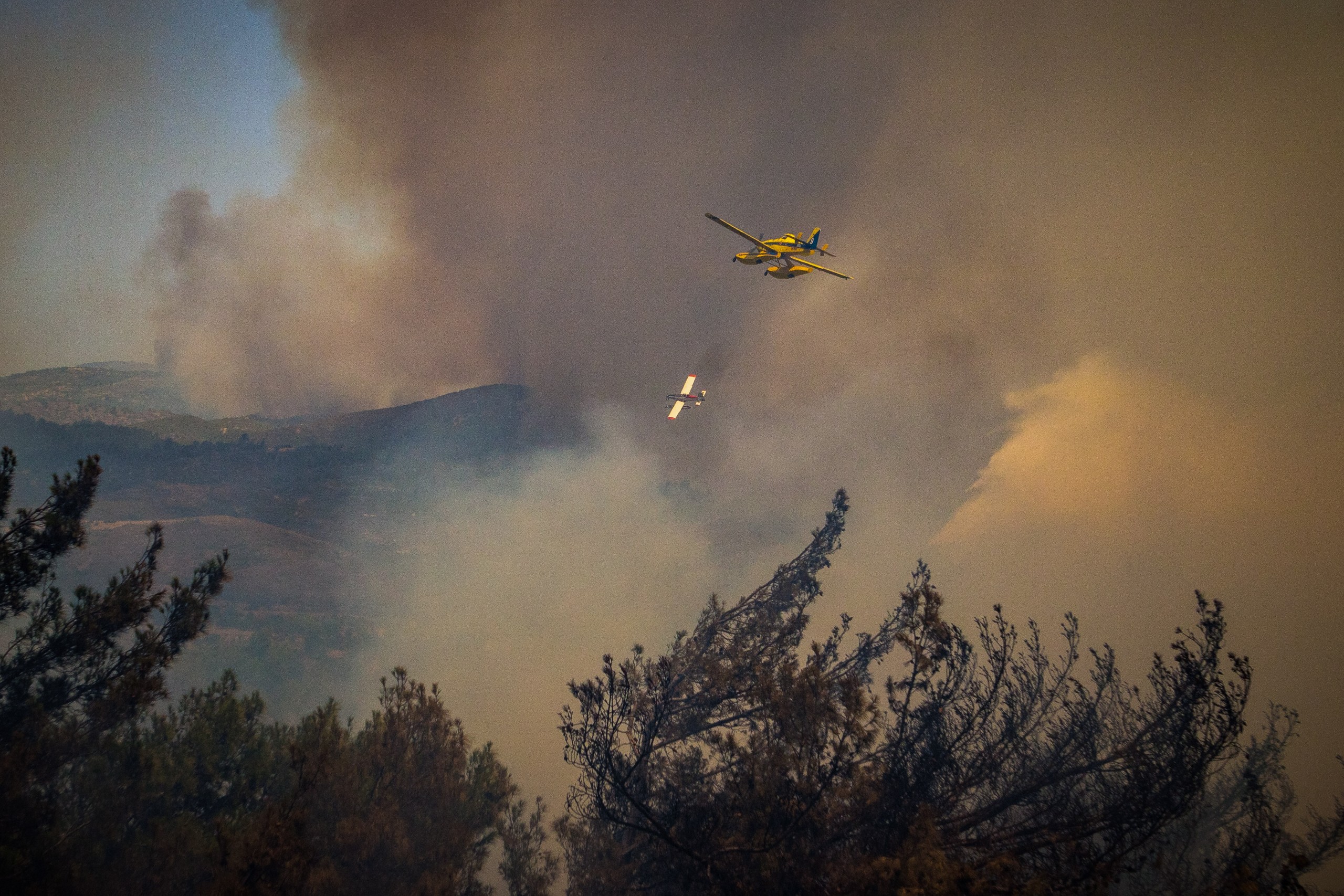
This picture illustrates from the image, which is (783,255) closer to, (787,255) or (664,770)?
(787,255)

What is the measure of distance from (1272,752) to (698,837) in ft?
152

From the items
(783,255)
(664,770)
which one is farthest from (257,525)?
(664,770)

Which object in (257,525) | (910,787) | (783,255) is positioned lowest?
(910,787)

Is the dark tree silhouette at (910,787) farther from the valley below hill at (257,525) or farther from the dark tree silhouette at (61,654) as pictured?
the valley below hill at (257,525)

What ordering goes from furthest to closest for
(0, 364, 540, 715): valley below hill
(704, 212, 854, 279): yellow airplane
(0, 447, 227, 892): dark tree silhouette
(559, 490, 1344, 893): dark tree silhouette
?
(0, 364, 540, 715): valley below hill → (704, 212, 854, 279): yellow airplane → (0, 447, 227, 892): dark tree silhouette → (559, 490, 1344, 893): dark tree silhouette

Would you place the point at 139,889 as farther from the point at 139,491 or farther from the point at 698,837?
the point at 139,491

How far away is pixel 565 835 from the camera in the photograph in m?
25.9

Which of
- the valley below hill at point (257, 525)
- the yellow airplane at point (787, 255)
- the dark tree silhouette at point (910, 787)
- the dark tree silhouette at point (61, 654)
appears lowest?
the dark tree silhouette at point (910, 787)

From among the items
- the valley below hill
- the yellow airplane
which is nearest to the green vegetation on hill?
the yellow airplane

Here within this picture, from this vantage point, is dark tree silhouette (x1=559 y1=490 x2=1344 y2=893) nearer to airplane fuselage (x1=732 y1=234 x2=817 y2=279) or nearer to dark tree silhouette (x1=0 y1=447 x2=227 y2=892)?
dark tree silhouette (x1=0 y1=447 x2=227 y2=892)

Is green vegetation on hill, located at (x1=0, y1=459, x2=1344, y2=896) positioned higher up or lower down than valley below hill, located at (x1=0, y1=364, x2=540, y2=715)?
lower down

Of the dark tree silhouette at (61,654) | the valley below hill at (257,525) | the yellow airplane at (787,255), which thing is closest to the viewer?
the dark tree silhouette at (61,654)

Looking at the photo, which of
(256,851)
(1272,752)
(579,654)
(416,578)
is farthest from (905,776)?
(416,578)

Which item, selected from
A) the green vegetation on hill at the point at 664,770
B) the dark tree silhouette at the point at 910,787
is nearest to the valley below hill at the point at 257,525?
the green vegetation on hill at the point at 664,770
